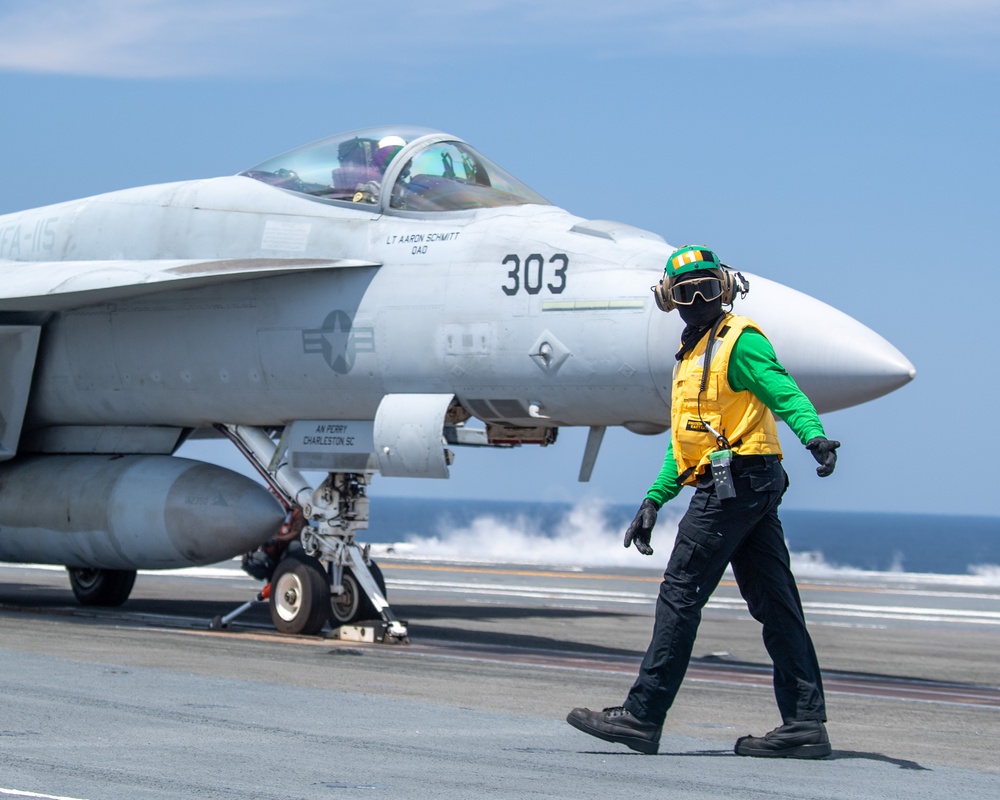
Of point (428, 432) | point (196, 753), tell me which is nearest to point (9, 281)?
point (428, 432)

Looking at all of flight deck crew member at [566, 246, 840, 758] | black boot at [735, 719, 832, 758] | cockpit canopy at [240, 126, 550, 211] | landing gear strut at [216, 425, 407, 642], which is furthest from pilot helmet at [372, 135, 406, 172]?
black boot at [735, 719, 832, 758]

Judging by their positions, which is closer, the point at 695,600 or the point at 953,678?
the point at 695,600

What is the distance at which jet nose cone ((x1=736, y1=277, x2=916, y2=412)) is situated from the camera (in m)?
9.61

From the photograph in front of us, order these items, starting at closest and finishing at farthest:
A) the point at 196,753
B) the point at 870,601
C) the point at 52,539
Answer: the point at 196,753
the point at 52,539
the point at 870,601

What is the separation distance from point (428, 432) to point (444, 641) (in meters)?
2.54

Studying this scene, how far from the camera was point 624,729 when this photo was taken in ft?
19.9

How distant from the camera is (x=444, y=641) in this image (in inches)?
517

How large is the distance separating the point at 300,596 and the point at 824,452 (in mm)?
7750

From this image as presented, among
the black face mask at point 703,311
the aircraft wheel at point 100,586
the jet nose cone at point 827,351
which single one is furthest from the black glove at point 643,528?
the aircraft wheel at point 100,586

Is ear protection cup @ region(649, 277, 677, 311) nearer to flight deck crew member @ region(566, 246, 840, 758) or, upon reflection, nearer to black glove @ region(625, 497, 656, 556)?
flight deck crew member @ region(566, 246, 840, 758)

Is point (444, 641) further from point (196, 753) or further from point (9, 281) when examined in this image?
point (196, 753)

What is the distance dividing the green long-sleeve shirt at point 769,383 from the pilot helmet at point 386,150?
671cm

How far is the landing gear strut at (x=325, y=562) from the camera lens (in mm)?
12586

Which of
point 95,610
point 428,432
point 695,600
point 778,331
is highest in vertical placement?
point 778,331
